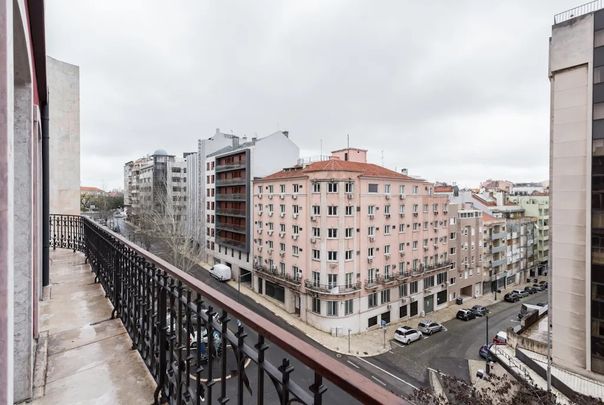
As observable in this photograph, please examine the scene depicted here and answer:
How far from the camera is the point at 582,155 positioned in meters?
15.7

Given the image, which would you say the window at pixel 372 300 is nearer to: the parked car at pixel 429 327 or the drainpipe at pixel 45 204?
the parked car at pixel 429 327

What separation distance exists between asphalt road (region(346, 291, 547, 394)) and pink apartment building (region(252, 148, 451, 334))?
3021mm

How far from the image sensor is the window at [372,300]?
22.7m

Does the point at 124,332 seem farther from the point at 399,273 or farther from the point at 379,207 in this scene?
the point at 399,273

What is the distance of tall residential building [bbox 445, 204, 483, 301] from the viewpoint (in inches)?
1190

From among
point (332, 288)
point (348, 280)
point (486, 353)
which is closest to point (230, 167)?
point (332, 288)

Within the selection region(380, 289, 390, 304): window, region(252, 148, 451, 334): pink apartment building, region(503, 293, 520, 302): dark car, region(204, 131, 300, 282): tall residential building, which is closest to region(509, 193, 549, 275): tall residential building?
region(503, 293, 520, 302): dark car

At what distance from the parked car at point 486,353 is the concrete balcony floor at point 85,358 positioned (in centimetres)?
2129

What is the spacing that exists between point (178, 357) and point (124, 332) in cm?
194

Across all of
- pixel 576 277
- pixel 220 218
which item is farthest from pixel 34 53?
pixel 220 218

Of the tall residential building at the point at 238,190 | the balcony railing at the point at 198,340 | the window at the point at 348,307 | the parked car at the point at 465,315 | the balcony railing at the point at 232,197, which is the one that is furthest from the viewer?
the balcony railing at the point at 232,197

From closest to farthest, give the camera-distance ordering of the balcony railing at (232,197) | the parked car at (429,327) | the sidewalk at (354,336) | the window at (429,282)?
the sidewalk at (354,336)
the parked car at (429,327)
the window at (429,282)
the balcony railing at (232,197)

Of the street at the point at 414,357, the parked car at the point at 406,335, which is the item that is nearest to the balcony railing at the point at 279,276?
the street at the point at 414,357

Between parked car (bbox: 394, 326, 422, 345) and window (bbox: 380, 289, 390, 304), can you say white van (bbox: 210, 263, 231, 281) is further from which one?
parked car (bbox: 394, 326, 422, 345)
